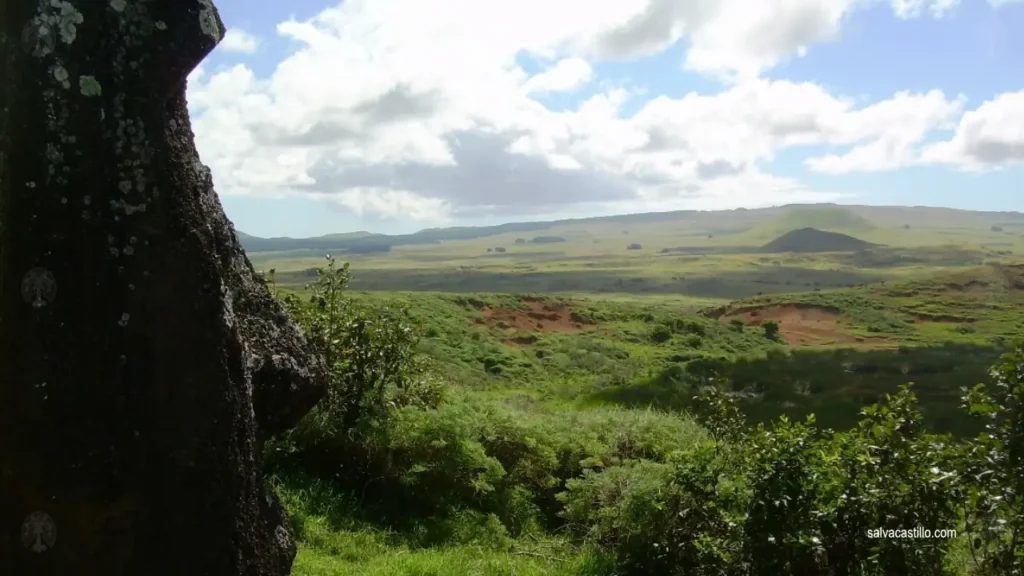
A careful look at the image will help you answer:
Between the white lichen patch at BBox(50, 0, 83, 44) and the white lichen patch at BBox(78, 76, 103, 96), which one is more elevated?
the white lichen patch at BBox(50, 0, 83, 44)

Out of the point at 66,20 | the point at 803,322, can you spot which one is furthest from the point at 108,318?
the point at 803,322

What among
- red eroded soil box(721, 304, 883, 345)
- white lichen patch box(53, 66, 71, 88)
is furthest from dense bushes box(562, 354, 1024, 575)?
red eroded soil box(721, 304, 883, 345)

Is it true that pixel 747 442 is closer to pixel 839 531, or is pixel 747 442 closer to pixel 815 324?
pixel 839 531

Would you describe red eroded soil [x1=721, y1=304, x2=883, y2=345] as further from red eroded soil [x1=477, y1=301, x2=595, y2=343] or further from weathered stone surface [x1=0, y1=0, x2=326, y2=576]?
weathered stone surface [x1=0, y1=0, x2=326, y2=576]

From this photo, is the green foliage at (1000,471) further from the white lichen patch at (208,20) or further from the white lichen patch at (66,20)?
the white lichen patch at (66,20)

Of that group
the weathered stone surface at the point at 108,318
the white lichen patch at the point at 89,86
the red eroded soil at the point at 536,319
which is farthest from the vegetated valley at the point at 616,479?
the red eroded soil at the point at 536,319

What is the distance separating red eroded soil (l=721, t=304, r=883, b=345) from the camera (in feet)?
217

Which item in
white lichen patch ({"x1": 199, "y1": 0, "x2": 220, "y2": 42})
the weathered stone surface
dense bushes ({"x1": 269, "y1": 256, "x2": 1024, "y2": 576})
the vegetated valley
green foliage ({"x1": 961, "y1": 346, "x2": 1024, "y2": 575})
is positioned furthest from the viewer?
the vegetated valley

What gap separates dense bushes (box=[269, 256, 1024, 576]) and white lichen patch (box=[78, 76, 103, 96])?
558cm

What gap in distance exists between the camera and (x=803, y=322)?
75.2m

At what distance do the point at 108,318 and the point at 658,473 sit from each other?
21.5 ft

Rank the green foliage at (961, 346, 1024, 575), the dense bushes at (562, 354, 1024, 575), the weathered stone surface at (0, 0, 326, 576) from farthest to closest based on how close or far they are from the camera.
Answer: the dense bushes at (562, 354, 1024, 575)
the green foliage at (961, 346, 1024, 575)
the weathered stone surface at (0, 0, 326, 576)

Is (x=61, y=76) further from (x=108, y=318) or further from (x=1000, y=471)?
(x=1000, y=471)

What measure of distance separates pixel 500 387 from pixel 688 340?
27.1 meters
